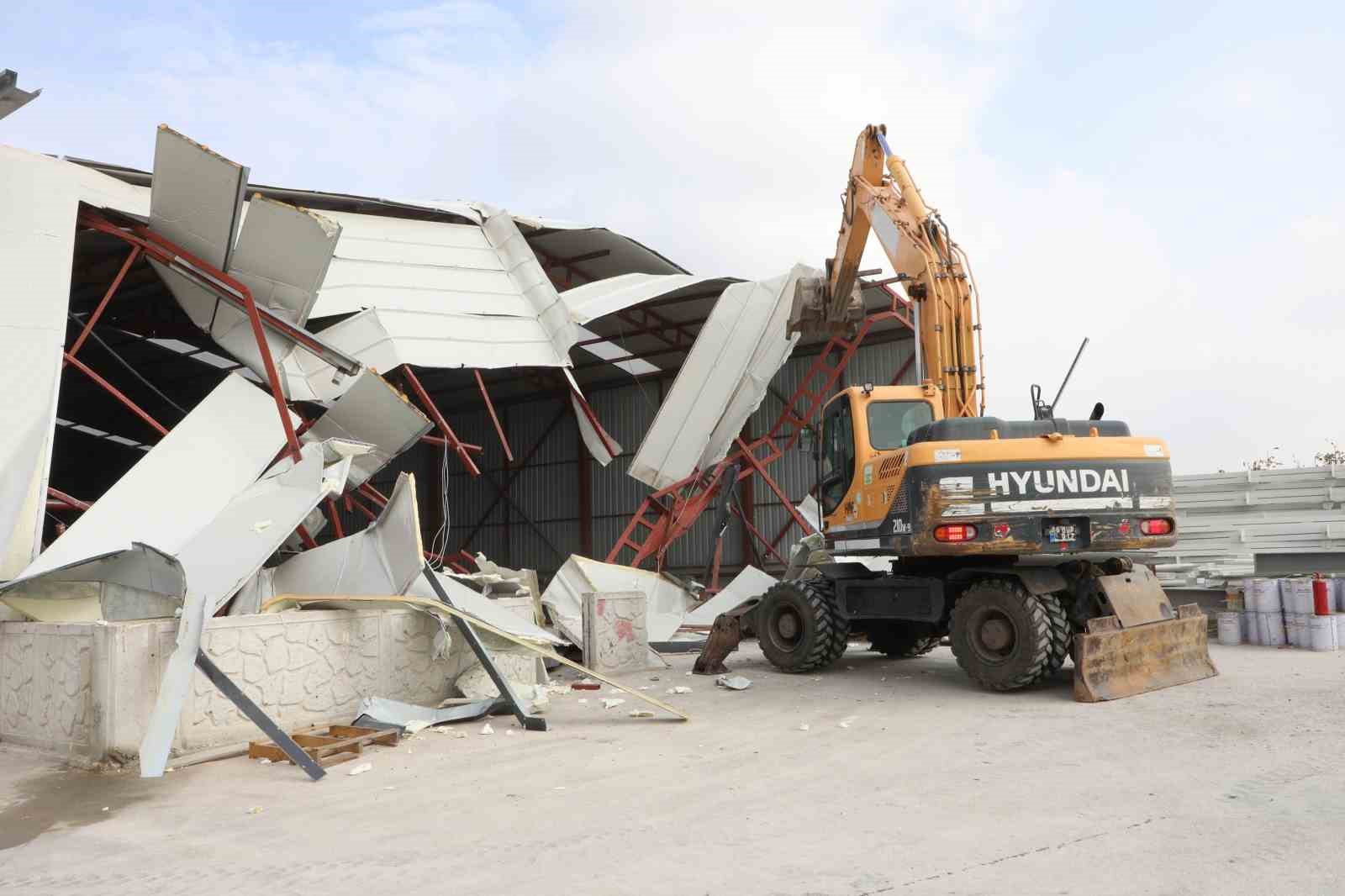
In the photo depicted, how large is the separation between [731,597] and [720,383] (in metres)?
3.74

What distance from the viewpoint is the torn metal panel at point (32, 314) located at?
30.8 ft

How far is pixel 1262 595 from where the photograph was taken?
1368 cm

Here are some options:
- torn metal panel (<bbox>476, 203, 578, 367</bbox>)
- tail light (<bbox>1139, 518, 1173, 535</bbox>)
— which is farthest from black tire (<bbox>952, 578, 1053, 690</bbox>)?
torn metal panel (<bbox>476, 203, 578, 367</bbox>)

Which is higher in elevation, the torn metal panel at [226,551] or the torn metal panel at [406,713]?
the torn metal panel at [226,551]

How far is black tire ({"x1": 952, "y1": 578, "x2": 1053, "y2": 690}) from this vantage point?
9242 mm

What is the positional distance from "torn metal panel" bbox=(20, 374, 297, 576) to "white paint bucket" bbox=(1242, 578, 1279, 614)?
12.3 metres

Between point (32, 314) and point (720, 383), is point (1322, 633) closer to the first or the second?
point (720, 383)

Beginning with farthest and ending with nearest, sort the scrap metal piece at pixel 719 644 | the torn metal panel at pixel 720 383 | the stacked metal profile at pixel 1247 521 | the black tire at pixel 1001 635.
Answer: the torn metal panel at pixel 720 383, the stacked metal profile at pixel 1247 521, the scrap metal piece at pixel 719 644, the black tire at pixel 1001 635

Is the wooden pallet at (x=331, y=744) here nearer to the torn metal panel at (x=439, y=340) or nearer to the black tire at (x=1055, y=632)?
the black tire at (x=1055, y=632)

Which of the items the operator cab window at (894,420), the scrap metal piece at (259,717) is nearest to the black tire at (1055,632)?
the operator cab window at (894,420)

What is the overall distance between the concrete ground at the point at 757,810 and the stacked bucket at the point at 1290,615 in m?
4.93

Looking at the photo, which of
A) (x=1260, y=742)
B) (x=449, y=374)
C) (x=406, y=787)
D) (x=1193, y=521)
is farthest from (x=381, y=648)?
(x=449, y=374)

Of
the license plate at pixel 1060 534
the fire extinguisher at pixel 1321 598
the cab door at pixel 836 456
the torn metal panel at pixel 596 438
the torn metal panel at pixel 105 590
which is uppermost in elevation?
the torn metal panel at pixel 596 438

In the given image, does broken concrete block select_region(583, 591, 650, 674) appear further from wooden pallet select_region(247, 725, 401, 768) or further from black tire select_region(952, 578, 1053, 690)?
wooden pallet select_region(247, 725, 401, 768)
